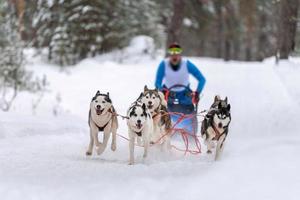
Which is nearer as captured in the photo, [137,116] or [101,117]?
[137,116]

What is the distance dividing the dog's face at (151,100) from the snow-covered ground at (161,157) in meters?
0.63

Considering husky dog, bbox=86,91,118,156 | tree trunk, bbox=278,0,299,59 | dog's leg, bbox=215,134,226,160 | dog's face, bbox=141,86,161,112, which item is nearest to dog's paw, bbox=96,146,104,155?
husky dog, bbox=86,91,118,156

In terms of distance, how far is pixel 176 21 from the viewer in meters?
17.9

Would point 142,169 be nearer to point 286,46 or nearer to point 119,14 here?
point 286,46

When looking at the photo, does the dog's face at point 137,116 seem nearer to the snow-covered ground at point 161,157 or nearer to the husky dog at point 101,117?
the husky dog at point 101,117

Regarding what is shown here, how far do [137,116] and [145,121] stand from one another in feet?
0.52

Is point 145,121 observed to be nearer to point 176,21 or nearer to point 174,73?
point 174,73

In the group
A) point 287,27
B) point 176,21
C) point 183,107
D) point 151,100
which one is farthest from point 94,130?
point 176,21

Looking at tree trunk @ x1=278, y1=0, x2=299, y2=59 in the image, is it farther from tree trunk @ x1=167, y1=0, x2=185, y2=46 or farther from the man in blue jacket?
the man in blue jacket

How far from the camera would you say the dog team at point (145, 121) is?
702 centimetres

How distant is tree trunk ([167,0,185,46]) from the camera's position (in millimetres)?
17750

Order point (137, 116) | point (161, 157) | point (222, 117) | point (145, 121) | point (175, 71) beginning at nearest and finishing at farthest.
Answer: point (137, 116), point (145, 121), point (222, 117), point (161, 157), point (175, 71)

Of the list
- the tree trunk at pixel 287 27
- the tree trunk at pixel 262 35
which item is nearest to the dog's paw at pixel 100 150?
the tree trunk at pixel 287 27

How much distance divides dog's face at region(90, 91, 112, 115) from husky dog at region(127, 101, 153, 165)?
1.03ft
